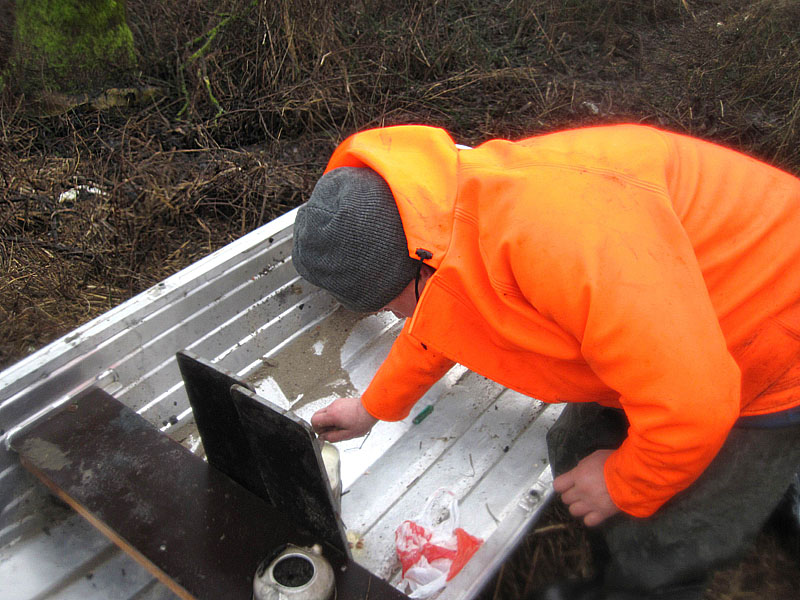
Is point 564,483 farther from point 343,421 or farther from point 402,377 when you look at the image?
point 343,421

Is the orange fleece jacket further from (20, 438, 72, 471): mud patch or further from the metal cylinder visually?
(20, 438, 72, 471): mud patch

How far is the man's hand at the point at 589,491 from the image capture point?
1.31 m

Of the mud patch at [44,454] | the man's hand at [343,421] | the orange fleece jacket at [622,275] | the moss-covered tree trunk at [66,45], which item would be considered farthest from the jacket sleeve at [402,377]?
the moss-covered tree trunk at [66,45]

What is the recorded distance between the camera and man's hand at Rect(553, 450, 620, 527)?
51.6 inches

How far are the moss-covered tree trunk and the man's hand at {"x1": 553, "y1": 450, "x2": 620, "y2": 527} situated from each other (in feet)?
10.2

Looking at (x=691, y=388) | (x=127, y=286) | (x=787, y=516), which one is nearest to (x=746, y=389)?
(x=691, y=388)

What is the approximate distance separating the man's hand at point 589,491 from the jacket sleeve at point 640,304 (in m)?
0.23

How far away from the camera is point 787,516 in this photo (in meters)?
1.76

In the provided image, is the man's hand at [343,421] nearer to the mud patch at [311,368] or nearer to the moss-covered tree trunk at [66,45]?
the mud patch at [311,368]

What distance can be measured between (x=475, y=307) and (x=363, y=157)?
14.6 inches

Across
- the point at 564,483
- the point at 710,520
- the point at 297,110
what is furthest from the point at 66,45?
the point at 710,520

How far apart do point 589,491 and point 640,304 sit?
20.4 inches

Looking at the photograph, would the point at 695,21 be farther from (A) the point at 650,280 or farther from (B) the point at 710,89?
(A) the point at 650,280

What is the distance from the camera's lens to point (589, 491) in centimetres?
133
